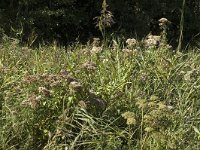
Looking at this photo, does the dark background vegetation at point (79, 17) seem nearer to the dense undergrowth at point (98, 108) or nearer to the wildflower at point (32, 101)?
the dense undergrowth at point (98, 108)

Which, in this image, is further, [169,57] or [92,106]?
[169,57]

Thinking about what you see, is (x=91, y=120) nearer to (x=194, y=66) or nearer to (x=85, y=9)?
(x=194, y=66)

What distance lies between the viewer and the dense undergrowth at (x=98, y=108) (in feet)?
13.6

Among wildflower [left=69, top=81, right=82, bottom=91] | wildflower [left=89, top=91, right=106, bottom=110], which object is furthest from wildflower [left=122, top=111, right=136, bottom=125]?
wildflower [left=69, top=81, right=82, bottom=91]

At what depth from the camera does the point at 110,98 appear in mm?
4668

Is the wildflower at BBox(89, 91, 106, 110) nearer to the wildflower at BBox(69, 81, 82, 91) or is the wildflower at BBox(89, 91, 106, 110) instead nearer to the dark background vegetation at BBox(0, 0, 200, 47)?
the wildflower at BBox(69, 81, 82, 91)

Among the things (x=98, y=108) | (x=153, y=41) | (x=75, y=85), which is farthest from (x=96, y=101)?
(x=153, y=41)

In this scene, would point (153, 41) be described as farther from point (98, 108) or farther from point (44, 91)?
point (44, 91)

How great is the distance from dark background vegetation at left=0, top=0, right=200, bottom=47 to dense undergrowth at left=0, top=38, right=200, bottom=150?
159 inches

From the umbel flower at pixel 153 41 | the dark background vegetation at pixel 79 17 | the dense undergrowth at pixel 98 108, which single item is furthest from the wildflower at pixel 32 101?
the dark background vegetation at pixel 79 17

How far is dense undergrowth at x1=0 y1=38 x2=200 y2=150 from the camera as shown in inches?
164

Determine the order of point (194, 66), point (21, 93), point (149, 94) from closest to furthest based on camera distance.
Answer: point (21, 93) < point (149, 94) < point (194, 66)

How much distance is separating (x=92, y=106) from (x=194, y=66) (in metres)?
1.61

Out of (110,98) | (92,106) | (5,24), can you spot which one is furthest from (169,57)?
(5,24)
